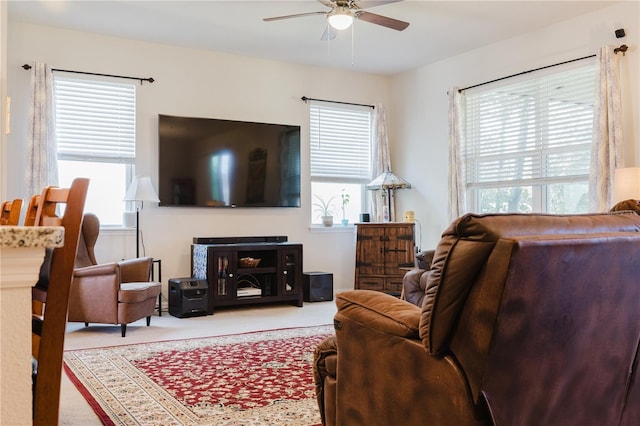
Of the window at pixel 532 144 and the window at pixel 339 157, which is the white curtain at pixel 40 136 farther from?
the window at pixel 532 144

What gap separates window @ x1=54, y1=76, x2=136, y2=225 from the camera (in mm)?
5641

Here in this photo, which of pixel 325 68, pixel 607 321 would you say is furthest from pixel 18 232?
pixel 325 68

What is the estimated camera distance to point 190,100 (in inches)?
247

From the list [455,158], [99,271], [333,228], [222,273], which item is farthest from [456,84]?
[99,271]

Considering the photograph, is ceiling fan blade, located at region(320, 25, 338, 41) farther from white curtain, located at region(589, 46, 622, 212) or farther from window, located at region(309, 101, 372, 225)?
white curtain, located at region(589, 46, 622, 212)

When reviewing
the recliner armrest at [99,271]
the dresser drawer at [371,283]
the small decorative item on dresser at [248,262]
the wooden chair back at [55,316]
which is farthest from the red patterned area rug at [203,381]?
the dresser drawer at [371,283]

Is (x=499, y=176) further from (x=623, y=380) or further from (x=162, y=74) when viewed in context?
(x=623, y=380)

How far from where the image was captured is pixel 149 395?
9.65ft

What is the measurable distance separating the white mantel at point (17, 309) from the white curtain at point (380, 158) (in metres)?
6.57

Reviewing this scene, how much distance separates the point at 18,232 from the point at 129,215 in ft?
17.2

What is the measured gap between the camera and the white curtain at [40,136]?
5312 millimetres

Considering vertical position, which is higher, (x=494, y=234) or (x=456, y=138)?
(x=456, y=138)

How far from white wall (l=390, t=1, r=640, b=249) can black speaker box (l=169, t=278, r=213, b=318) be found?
2972 mm

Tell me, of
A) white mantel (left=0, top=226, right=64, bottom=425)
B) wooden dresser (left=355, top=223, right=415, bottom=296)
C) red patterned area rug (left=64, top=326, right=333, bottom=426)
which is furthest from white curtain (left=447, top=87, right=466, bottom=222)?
white mantel (left=0, top=226, right=64, bottom=425)
